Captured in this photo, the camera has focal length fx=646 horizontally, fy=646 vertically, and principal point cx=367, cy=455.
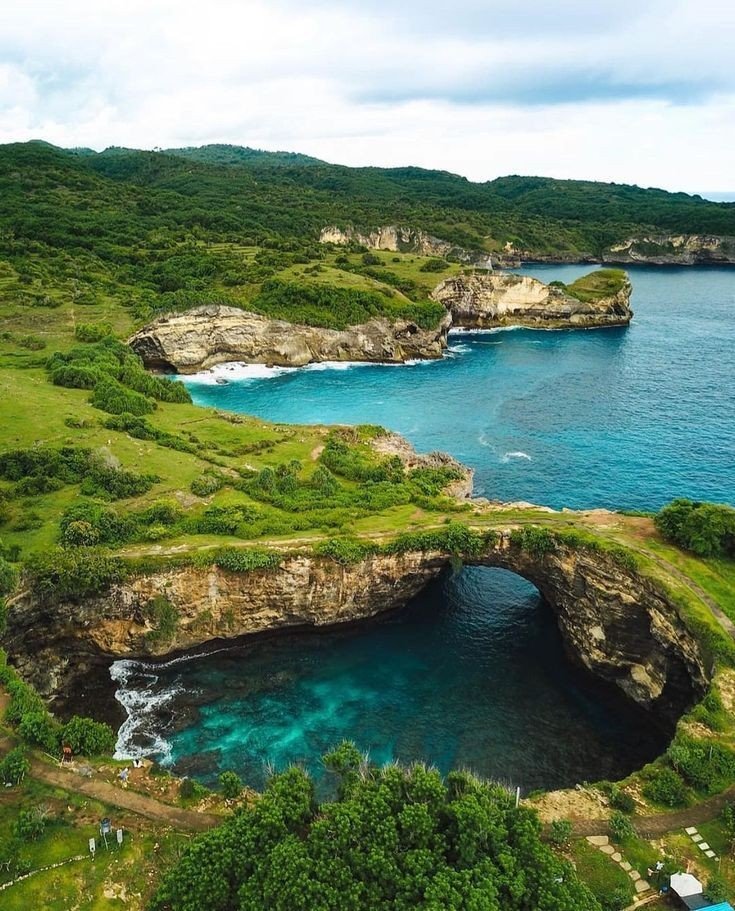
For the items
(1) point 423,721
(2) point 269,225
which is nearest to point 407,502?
(1) point 423,721

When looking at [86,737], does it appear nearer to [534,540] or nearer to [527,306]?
[534,540]

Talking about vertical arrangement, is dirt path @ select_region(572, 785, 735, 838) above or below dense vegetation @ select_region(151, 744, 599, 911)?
below

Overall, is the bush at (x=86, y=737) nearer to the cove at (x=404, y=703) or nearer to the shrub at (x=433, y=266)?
the cove at (x=404, y=703)

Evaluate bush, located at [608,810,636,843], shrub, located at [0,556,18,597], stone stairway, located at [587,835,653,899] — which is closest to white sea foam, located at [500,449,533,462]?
bush, located at [608,810,636,843]

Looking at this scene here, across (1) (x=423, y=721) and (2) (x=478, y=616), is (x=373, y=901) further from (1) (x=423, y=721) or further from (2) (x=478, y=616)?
(2) (x=478, y=616)

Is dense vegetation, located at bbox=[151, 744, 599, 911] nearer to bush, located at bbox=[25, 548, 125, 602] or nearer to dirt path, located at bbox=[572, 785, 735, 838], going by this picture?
dirt path, located at bbox=[572, 785, 735, 838]

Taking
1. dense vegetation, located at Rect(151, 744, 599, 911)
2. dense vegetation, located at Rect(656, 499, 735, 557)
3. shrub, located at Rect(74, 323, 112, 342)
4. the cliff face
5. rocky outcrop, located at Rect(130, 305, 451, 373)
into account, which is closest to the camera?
dense vegetation, located at Rect(151, 744, 599, 911)
